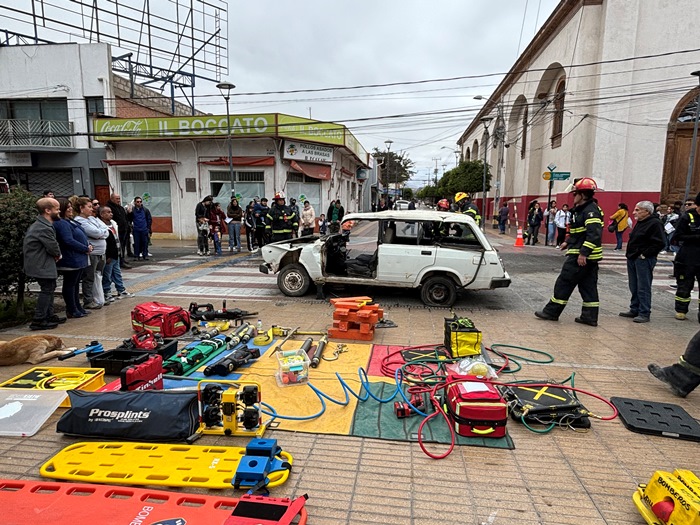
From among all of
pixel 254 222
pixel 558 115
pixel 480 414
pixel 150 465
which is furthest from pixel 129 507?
pixel 558 115

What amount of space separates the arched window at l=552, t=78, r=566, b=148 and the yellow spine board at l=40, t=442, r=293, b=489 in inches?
937

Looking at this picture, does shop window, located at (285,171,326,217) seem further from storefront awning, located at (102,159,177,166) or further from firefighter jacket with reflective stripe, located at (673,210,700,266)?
firefighter jacket with reflective stripe, located at (673,210,700,266)

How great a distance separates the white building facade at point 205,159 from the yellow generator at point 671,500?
16506 mm

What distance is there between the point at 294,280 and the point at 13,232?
4533 millimetres

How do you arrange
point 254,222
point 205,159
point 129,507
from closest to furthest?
1. point 129,507
2. point 254,222
3. point 205,159

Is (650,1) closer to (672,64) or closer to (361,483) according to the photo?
(672,64)

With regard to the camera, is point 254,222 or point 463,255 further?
point 254,222

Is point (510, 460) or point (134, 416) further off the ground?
point (134, 416)

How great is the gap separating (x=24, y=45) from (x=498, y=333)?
26804 mm

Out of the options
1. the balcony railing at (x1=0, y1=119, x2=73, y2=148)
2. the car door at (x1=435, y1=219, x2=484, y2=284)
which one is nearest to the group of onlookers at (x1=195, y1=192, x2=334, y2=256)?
the car door at (x1=435, y1=219, x2=484, y2=284)

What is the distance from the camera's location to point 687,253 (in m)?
6.73

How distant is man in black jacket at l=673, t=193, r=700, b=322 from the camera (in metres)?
6.53

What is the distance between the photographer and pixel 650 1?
17.5 m

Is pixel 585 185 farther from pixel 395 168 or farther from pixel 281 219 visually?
pixel 395 168
